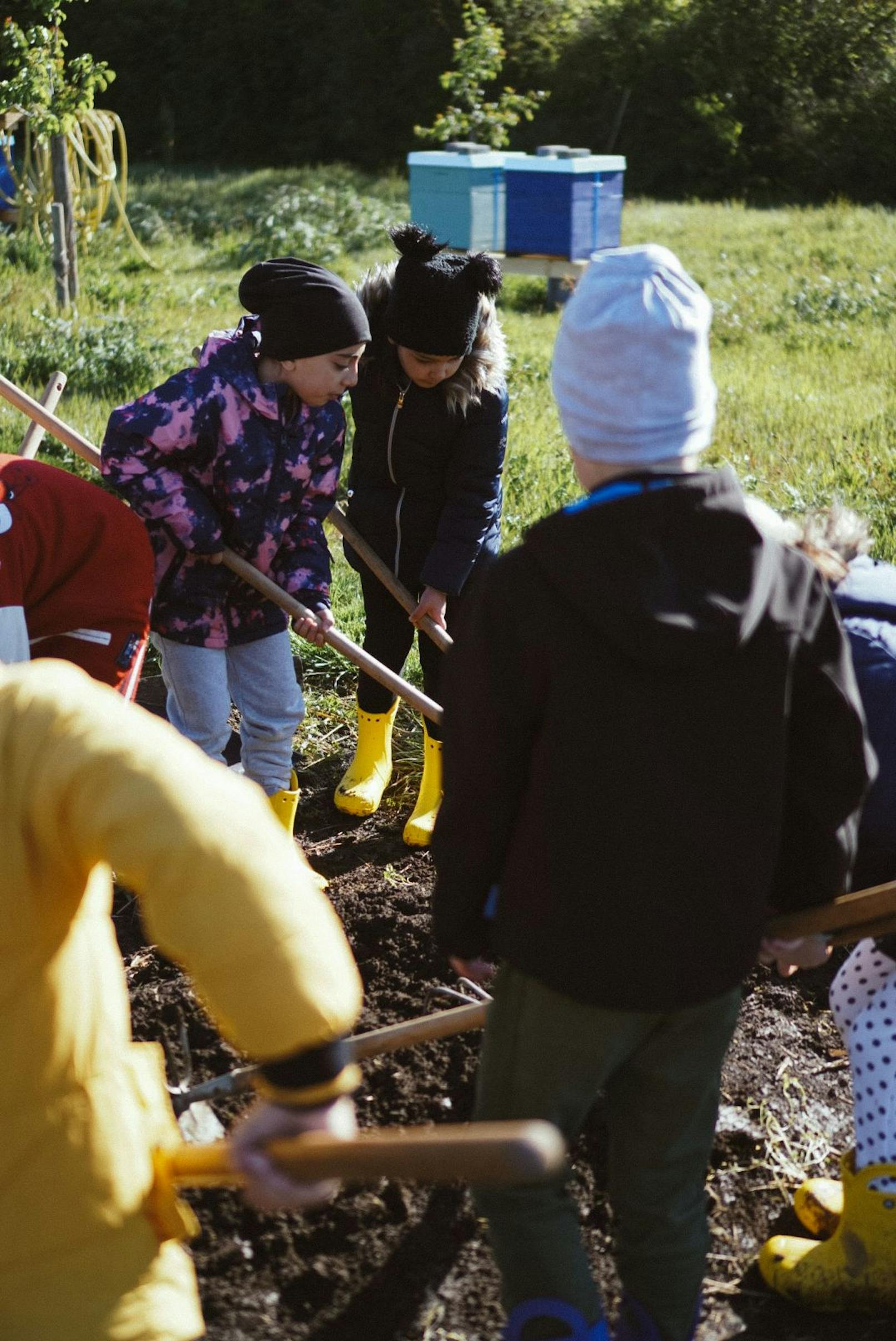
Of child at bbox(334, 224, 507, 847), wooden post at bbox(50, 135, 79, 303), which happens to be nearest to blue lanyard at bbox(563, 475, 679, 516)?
child at bbox(334, 224, 507, 847)

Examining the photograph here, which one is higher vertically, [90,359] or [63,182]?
[63,182]

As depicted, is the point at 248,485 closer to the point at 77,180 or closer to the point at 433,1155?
the point at 433,1155

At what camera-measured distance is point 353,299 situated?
3.05m

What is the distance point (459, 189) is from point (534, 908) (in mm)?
9628

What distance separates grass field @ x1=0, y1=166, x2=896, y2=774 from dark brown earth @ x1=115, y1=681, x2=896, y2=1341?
135 centimetres

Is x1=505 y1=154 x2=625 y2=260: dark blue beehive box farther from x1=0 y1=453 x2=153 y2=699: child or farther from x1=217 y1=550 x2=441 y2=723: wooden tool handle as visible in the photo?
x1=0 y1=453 x2=153 y2=699: child

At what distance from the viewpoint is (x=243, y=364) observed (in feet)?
10.0

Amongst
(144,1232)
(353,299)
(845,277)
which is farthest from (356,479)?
(845,277)

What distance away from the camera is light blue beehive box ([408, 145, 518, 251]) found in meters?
10.5

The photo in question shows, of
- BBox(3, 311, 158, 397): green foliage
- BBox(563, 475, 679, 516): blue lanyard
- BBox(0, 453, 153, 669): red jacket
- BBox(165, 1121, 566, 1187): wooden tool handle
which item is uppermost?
BBox(563, 475, 679, 516): blue lanyard

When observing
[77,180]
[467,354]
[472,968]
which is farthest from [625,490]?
[77,180]

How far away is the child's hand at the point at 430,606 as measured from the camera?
3.65 m

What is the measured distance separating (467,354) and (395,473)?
0.39 m

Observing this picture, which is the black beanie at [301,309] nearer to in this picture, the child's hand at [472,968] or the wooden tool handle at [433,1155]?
the child's hand at [472,968]
